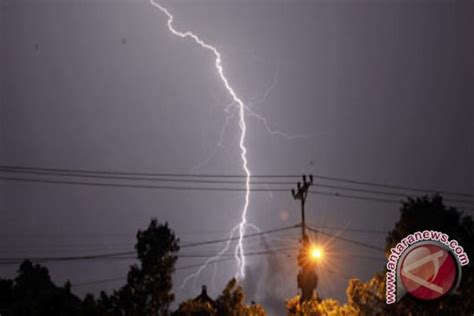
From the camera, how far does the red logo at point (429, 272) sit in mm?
14016

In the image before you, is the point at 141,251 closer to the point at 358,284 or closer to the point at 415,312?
the point at 358,284

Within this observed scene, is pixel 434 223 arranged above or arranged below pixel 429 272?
Answer: above

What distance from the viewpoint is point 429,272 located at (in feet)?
47.0

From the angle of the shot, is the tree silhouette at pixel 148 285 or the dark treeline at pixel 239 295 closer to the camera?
the dark treeline at pixel 239 295

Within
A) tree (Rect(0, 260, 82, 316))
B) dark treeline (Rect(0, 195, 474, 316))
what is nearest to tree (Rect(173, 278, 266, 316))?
dark treeline (Rect(0, 195, 474, 316))

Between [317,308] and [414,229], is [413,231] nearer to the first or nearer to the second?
[414,229]

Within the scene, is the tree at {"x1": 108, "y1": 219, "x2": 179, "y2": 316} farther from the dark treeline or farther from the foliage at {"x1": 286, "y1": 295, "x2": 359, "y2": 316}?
the foliage at {"x1": 286, "y1": 295, "x2": 359, "y2": 316}

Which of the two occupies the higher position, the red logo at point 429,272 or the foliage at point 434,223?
the foliage at point 434,223

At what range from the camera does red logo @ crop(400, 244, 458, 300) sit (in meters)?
14.0

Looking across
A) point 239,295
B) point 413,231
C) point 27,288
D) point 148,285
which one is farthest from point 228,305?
point 27,288

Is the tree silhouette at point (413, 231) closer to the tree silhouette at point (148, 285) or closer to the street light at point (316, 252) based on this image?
the street light at point (316, 252)

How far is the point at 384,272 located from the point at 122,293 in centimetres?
1233

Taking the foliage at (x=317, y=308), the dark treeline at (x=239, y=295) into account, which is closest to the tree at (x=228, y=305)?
the dark treeline at (x=239, y=295)

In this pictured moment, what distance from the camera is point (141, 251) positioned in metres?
24.2
